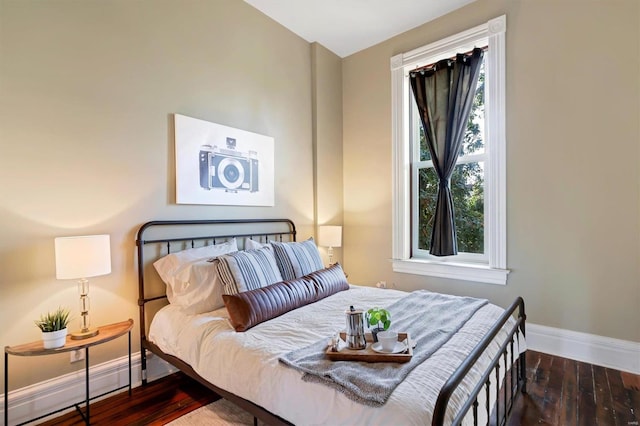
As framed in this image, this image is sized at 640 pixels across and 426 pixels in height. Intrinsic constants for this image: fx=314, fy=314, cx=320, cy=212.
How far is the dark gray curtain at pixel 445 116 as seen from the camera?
3104 mm

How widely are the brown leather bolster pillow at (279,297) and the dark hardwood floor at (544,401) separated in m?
0.71

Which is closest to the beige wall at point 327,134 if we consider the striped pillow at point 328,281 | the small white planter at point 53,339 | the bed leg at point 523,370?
the striped pillow at point 328,281

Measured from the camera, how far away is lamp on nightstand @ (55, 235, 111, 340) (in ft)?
5.63

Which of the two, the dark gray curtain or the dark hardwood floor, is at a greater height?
the dark gray curtain

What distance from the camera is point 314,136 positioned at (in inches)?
147

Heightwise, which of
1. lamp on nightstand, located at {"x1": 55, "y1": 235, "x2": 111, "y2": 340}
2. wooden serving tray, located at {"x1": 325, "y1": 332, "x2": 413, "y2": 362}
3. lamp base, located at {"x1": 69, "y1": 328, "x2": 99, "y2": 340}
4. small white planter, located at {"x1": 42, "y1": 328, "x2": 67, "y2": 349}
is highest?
lamp on nightstand, located at {"x1": 55, "y1": 235, "x2": 111, "y2": 340}

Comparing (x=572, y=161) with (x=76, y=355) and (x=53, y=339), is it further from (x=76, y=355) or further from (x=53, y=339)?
(x=76, y=355)

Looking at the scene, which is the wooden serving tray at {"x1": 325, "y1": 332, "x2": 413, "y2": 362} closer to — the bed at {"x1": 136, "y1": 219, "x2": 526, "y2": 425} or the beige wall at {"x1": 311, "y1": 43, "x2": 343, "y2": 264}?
the bed at {"x1": 136, "y1": 219, "x2": 526, "y2": 425}

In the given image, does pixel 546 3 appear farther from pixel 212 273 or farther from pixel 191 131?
pixel 212 273

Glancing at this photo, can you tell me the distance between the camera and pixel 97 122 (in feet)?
6.84

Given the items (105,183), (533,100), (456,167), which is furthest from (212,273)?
(533,100)

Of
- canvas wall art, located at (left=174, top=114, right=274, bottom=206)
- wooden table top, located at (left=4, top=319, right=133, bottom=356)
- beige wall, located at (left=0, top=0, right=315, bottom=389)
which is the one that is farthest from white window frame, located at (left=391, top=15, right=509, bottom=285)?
wooden table top, located at (left=4, top=319, right=133, bottom=356)

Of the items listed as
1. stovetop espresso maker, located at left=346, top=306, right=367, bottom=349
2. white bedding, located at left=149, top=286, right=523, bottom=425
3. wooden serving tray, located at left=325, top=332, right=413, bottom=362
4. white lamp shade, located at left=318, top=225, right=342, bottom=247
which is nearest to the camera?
white bedding, located at left=149, top=286, right=523, bottom=425

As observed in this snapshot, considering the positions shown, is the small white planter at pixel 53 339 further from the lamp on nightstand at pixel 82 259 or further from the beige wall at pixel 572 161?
the beige wall at pixel 572 161
